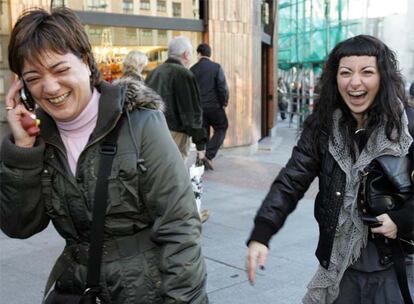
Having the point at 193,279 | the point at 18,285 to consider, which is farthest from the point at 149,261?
the point at 18,285

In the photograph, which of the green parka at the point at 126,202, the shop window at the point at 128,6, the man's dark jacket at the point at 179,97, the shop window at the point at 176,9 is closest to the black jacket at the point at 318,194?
the green parka at the point at 126,202

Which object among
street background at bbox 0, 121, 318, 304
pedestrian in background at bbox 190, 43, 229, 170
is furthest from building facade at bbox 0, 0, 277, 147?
street background at bbox 0, 121, 318, 304

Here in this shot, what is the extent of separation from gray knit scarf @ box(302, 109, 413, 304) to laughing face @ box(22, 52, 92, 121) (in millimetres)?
1182

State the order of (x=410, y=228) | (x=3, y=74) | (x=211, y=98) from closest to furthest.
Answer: (x=410, y=228) < (x=3, y=74) < (x=211, y=98)

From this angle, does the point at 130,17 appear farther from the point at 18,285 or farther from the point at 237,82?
the point at 18,285

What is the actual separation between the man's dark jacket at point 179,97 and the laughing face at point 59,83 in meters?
4.03

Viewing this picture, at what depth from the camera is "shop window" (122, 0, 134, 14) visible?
9.91 m

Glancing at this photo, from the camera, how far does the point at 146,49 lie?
10281 millimetres

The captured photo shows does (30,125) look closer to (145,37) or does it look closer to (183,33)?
(145,37)

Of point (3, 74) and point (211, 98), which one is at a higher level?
point (3, 74)

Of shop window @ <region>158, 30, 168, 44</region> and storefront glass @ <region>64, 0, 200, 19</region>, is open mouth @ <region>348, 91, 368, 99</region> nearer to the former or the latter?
storefront glass @ <region>64, 0, 200, 19</region>

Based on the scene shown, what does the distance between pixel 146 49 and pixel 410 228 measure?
8.41m

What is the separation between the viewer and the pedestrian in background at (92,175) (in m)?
1.90

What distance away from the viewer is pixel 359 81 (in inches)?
99.7
